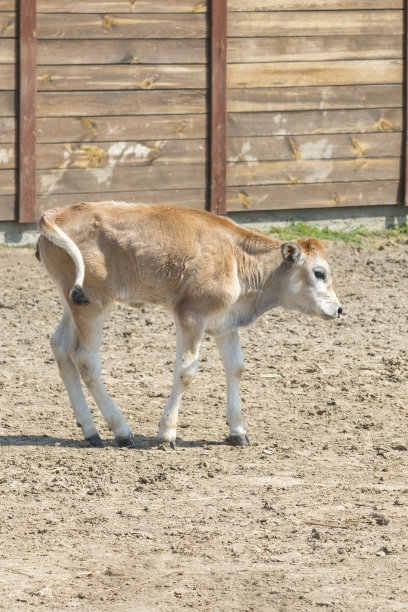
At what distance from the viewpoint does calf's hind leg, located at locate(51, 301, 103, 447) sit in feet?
23.2

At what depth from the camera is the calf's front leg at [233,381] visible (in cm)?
718

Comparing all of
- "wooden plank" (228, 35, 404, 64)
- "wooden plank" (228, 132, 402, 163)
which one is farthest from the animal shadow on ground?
"wooden plank" (228, 35, 404, 64)

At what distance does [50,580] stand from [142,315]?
17.8ft

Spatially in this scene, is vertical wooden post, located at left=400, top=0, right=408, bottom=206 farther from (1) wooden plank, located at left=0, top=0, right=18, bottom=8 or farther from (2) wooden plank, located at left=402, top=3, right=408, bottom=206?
(1) wooden plank, located at left=0, top=0, right=18, bottom=8

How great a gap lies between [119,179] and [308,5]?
3.04 meters

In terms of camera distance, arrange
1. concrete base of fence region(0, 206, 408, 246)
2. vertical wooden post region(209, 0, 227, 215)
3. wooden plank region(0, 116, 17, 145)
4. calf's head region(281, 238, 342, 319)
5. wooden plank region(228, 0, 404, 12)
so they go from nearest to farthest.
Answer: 1. calf's head region(281, 238, 342, 319)
2. wooden plank region(0, 116, 17, 145)
3. vertical wooden post region(209, 0, 227, 215)
4. wooden plank region(228, 0, 404, 12)
5. concrete base of fence region(0, 206, 408, 246)

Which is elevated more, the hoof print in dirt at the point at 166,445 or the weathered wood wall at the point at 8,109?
the weathered wood wall at the point at 8,109

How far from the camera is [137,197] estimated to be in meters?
12.7

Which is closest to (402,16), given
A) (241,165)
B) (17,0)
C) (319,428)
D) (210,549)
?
(241,165)

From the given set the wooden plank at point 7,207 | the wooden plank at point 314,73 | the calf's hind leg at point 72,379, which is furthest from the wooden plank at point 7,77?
the calf's hind leg at point 72,379

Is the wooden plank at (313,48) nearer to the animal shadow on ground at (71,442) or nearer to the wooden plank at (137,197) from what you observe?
the wooden plank at (137,197)

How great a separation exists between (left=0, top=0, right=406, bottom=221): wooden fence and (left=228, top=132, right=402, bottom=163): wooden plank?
0.01 meters

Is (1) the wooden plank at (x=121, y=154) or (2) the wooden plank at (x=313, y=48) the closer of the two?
(1) the wooden plank at (x=121, y=154)

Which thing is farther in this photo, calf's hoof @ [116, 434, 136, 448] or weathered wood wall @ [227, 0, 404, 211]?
weathered wood wall @ [227, 0, 404, 211]
